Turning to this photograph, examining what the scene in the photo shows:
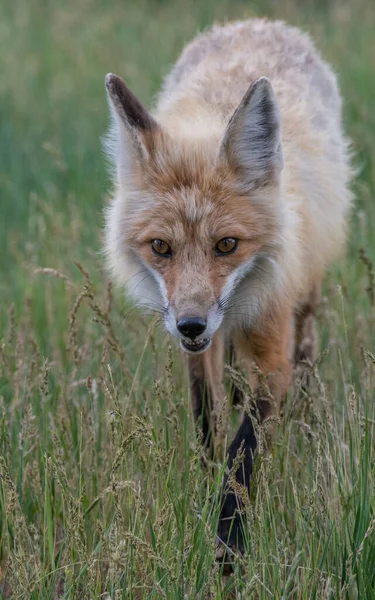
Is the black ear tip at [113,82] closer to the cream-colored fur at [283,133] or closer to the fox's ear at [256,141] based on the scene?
the cream-colored fur at [283,133]

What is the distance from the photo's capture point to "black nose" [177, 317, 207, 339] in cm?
357

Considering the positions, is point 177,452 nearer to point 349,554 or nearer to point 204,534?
point 204,534

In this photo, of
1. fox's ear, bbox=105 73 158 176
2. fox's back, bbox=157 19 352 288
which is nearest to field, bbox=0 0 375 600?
fox's back, bbox=157 19 352 288

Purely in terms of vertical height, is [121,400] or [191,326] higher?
[191,326]

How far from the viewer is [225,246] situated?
12.8ft

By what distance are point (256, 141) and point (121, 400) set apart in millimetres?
1387

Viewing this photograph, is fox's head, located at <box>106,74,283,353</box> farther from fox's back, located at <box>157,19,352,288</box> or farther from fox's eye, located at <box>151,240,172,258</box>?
fox's back, located at <box>157,19,352,288</box>

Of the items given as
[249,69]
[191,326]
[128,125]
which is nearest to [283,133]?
[249,69]

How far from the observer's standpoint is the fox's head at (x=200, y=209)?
3.82m

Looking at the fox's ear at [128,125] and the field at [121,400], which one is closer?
the field at [121,400]

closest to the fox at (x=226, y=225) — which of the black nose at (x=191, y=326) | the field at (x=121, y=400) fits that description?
the black nose at (x=191, y=326)

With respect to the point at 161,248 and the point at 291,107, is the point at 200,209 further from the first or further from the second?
the point at 291,107

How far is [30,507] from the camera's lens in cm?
390

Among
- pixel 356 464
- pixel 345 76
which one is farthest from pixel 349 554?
pixel 345 76
